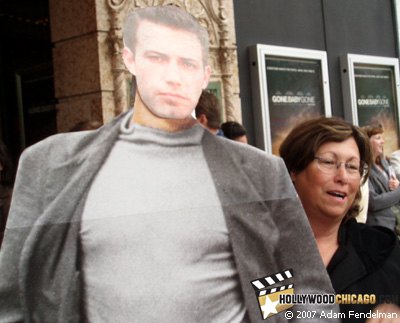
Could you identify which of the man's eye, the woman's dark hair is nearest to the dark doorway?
the woman's dark hair

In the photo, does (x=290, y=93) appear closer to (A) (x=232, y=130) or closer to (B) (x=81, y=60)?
(A) (x=232, y=130)

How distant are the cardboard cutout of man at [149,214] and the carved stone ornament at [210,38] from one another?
8 cm

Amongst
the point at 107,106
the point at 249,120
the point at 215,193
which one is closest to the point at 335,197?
the point at 215,193

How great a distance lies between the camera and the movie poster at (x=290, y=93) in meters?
4.04

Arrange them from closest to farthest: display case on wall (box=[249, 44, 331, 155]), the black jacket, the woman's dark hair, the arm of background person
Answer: the woman's dark hair, the black jacket, the arm of background person, display case on wall (box=[249, 44, 331, 155])

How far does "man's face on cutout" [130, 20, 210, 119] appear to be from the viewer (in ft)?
4.69

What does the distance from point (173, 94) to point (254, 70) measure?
8.41 feet

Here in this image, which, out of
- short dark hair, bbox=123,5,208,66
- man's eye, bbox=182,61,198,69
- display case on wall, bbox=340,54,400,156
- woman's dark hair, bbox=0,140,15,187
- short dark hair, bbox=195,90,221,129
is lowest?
woman's dark hair, bbox=0,140,15,187

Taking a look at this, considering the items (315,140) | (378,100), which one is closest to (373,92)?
(378,100)

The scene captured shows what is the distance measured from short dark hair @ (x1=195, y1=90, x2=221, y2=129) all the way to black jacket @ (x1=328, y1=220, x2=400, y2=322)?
2.25ft

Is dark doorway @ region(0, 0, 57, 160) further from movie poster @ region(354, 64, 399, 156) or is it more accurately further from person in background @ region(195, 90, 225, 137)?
movie poster @ region(354, 64, 399, 156)

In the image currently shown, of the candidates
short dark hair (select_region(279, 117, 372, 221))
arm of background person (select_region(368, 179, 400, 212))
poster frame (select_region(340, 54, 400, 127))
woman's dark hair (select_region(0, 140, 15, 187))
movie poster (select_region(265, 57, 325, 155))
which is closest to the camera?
woman's dark hair (select_region(0, 140, 15, 187))

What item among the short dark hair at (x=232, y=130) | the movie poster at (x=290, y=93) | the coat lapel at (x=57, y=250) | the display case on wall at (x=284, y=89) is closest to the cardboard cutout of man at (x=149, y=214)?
the coat lapel at (x=57, y=250)

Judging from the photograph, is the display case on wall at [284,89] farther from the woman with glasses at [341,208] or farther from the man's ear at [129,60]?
the man's ear at [129,60]
